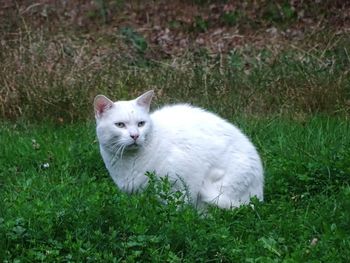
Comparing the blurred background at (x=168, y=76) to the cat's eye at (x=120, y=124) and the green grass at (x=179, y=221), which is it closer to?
the green grass at (x=179, y=221)

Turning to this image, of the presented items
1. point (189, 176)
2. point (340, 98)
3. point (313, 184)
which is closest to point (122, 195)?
point (189, 176)

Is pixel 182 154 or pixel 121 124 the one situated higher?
pixel 121 124

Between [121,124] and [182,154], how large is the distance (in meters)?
0.51

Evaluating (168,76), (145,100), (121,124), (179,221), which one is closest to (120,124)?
(121,124)

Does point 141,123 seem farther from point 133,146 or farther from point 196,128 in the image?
point 196,128

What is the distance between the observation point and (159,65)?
10781mm

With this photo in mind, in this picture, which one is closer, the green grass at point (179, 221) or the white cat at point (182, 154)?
the green grass at point (179, 221)

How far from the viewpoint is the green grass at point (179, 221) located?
4.67 meters

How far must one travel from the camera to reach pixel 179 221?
16.1 ft

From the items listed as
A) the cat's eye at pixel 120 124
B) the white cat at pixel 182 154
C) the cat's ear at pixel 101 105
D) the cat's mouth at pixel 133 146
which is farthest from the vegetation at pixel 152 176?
the cat's ear at pixel 101 105

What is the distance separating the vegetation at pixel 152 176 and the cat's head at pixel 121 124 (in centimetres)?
34

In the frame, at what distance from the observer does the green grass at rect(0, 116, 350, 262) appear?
4672mm

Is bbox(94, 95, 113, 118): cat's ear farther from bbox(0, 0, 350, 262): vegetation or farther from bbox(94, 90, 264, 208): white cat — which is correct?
bbox(0, 0, 350, 262): vegetation

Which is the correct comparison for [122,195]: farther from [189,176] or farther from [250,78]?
[250,78]
